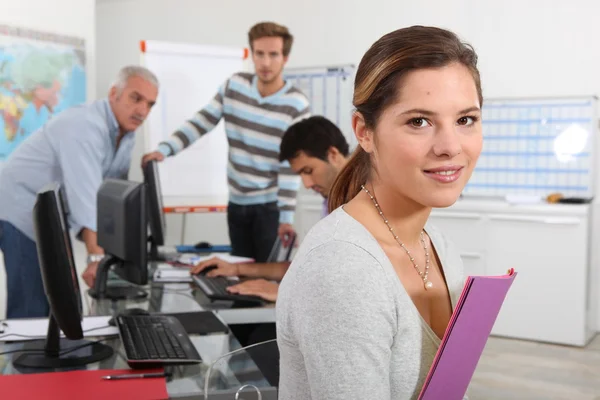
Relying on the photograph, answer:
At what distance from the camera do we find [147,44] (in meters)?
4.62

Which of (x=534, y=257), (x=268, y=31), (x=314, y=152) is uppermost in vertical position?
(x=268, y=31)

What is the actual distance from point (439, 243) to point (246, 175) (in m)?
3.41

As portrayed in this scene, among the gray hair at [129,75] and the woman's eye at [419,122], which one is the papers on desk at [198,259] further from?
the woman's eye at [419,122]

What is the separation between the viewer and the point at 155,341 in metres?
1.68

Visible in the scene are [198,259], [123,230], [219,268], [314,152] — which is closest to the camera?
[123,230]

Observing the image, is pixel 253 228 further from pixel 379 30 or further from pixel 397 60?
pixel 397 60

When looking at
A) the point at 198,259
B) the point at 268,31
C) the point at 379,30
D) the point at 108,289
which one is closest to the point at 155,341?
the point at 108,289

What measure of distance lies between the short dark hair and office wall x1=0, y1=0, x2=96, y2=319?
2395 millimetres

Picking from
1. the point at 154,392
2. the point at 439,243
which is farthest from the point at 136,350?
the point at 439,243

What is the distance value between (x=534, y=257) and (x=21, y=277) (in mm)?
3032

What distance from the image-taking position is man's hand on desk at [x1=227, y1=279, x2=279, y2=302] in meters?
2.34

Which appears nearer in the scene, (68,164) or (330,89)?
(68,164)

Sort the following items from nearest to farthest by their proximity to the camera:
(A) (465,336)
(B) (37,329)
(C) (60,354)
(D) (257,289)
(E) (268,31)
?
(A) (465,336), (C) (60,354), (B) (37,329), (D) (257,289), (E) (268,31)

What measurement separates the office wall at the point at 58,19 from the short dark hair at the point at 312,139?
94.3 inches
